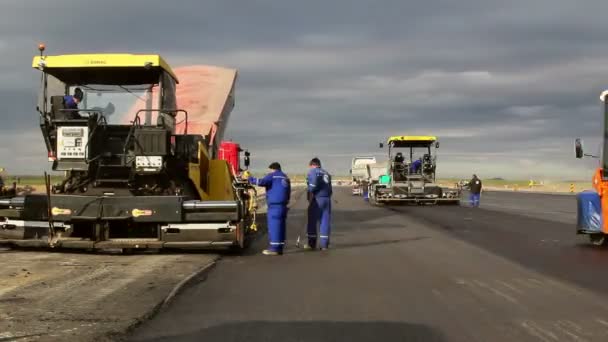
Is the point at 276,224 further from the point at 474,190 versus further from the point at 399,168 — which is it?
the point at 399,168

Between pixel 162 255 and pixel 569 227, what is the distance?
12074 millimetres

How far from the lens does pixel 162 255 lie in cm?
1032

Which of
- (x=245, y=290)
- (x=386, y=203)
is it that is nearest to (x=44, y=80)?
(x=245, y=290)

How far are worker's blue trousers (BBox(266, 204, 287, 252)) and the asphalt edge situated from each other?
1.37 meters

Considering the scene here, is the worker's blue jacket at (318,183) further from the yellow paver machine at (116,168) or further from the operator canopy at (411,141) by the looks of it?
the operator canopy at (411,141)

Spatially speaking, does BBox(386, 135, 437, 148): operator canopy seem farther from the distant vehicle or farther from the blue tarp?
the blue tarp

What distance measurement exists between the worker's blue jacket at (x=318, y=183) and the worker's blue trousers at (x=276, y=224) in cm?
113

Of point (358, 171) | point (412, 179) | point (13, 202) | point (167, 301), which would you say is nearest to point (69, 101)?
point (13, 202)

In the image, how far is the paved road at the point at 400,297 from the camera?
17.3 feet

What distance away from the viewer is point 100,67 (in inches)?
397

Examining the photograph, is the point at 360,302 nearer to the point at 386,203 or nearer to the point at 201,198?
the point at 201,198

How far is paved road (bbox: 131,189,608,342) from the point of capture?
207 inches

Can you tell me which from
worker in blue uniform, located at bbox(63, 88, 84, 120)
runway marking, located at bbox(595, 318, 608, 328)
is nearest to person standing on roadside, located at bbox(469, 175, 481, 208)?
worker in blue uniform, located at bbox(63, 88, 84, 120)

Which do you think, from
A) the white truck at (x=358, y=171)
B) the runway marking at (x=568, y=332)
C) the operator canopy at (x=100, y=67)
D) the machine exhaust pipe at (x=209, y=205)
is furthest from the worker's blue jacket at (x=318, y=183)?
the white truck at (x=358, y=171)
